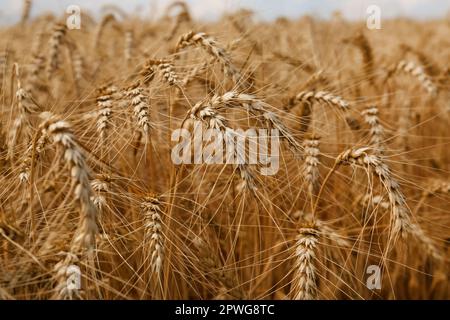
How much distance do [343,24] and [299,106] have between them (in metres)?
2.41

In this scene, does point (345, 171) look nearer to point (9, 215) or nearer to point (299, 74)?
point (299, 74)

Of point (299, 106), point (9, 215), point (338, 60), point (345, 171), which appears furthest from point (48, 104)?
point (338, 60)

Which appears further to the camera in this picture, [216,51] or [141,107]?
[216,51]

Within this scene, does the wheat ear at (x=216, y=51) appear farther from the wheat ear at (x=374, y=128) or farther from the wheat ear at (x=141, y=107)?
the wheat ear at (x=374, y=128)

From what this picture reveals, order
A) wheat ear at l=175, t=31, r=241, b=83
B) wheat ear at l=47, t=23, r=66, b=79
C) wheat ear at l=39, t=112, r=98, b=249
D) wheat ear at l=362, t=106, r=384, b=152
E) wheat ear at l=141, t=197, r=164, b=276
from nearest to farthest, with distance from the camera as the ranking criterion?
wheat ear at l=39, t=112, r=98, b=249 → wheat ear at l=141, t=197, r=164, b=276 → wheat ear at l=175, t=31, r=241, b=83 → wheat ear at l=362, t=106, r=384, b=152 → wheat ear at l=47, t=23, r=66, b=79

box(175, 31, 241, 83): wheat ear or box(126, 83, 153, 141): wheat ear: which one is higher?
box(175, 31, 241, 83): wheat ear

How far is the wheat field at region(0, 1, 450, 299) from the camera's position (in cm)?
135

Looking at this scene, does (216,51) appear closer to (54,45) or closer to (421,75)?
(54,45)

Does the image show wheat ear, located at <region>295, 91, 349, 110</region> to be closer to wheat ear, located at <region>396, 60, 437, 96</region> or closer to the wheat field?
the wheat field

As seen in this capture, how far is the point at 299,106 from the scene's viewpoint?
1925 millimetres

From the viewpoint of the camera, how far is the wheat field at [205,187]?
1351 millimetres

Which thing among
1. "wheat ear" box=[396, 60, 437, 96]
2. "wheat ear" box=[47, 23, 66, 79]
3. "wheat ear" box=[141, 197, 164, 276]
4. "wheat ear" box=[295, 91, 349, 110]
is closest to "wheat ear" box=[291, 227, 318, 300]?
"wheat ear" box=[141, 197, 164, 276]

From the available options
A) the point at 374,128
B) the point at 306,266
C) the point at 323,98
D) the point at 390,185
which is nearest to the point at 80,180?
the point at 306,266

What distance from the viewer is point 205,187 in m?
1.78
